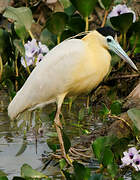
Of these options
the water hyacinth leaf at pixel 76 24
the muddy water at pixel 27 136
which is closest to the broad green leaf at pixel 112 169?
the muddy water at pixel 27 136

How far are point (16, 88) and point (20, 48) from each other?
92 cm

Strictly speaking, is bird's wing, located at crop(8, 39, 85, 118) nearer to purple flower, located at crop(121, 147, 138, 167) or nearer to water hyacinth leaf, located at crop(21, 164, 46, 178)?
purple flower, located at crop(121, 147, 138, 167)

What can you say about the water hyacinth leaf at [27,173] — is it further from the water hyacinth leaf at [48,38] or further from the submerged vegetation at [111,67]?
the water hyacinth leaf at [48,38]

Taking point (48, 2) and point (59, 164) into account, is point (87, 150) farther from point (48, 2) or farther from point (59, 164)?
point (48, 2)

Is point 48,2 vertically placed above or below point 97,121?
above

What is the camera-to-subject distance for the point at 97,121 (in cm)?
584

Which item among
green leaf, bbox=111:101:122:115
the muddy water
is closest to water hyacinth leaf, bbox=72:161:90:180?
the muddy water

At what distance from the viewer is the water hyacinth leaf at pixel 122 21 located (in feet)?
18.2

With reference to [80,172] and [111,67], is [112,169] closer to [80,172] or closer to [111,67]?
[80,172]

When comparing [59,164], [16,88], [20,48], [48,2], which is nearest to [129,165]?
[59,164]

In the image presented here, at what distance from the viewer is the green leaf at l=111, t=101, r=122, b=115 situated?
15.6 feet

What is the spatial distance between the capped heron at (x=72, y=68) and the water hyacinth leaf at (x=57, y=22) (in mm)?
972

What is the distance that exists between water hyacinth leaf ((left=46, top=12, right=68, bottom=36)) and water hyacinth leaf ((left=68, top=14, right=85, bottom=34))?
0.50 feet

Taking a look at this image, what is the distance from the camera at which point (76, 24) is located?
603 cm
